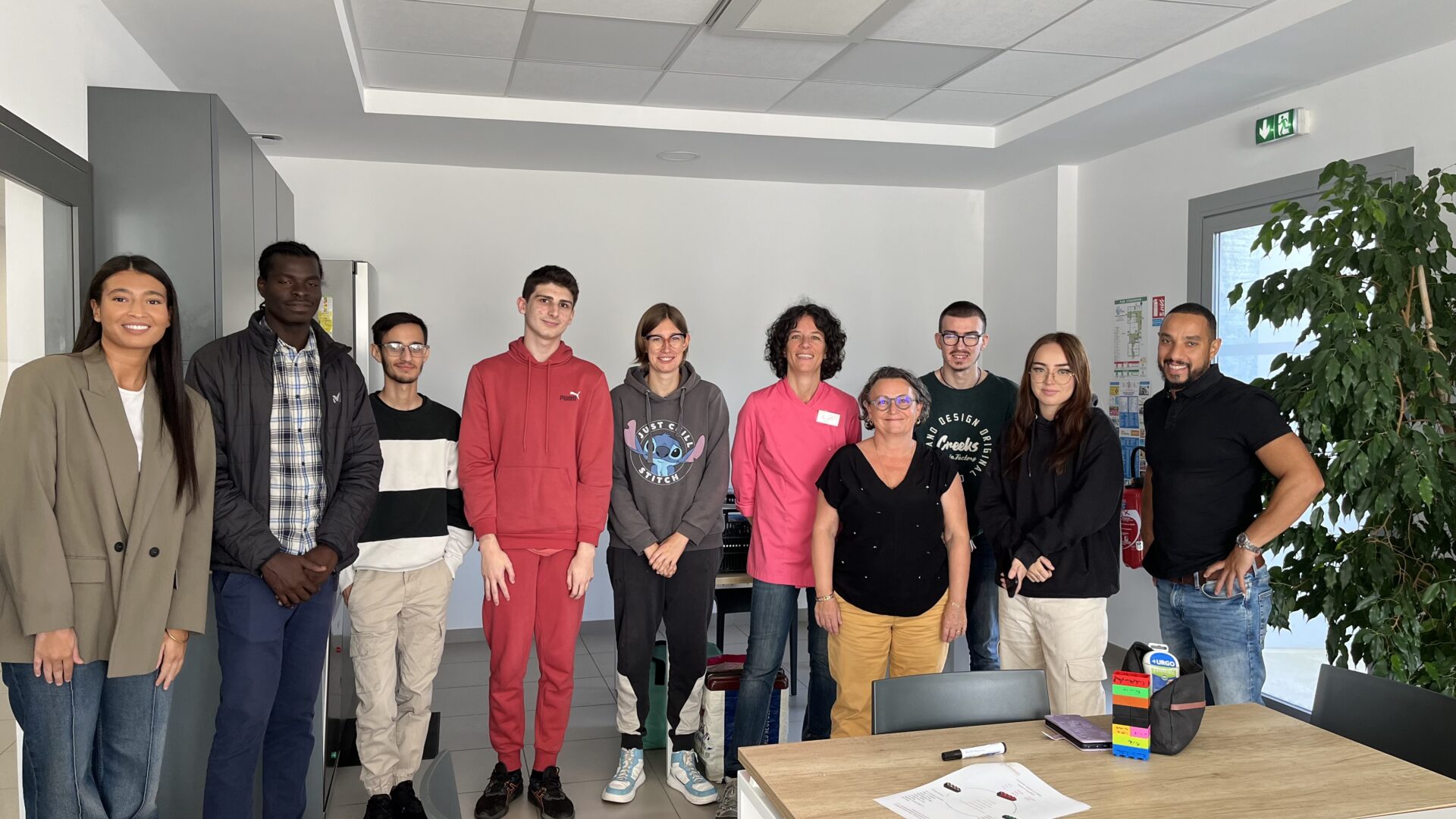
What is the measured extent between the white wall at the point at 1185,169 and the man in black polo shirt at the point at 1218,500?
1.43 meters

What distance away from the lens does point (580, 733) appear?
4258 mm

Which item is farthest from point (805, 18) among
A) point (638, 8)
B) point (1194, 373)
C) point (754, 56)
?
point (1194, 373)

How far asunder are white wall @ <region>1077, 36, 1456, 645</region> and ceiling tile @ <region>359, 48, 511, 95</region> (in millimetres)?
3286

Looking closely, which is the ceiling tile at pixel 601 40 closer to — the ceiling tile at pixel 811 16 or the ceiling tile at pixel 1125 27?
the ceiling tile at pixel 811 16

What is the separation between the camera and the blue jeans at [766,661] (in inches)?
134

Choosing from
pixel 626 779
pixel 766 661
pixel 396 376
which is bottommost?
pixel 626 779

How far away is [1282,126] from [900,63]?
165cm

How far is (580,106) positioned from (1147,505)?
318 cm

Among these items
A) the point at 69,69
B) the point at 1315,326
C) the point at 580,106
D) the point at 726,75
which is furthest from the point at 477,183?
the point at 1315,326

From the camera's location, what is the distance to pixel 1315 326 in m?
2.98

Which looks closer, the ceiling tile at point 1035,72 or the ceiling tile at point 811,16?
the ceiling tile at point 811,16

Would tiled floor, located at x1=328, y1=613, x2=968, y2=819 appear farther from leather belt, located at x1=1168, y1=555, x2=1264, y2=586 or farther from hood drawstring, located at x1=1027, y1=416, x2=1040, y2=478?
hood drawstring, located at x1=1027, y1=416, x2=1040, y2=478

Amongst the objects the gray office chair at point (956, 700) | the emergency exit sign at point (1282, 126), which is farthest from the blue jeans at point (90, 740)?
the emergency exit sign at point (1282, 126)

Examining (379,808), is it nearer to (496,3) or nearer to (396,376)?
(396,376)
